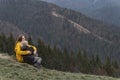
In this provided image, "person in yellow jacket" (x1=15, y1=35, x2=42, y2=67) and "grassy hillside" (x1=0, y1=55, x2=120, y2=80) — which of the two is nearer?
"grassy hillside" (x1=0, y1=55, x2=120, y2=80)

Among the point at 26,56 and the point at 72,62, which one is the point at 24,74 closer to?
the point at 26,56

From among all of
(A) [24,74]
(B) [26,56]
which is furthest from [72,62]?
(A) [24,74]

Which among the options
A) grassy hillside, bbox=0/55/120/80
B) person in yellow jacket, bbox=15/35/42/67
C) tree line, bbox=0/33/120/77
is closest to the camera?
grassy hillside, bbox=0/55/120/80

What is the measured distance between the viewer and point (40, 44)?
115188mm

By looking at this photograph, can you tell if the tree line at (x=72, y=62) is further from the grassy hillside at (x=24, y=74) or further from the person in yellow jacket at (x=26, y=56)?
the grassy hillside at (x=24, y=74)

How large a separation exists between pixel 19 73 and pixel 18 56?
4.00 metres

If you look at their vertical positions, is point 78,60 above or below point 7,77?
below

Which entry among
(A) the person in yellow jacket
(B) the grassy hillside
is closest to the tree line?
(A) the person in yellow jacket

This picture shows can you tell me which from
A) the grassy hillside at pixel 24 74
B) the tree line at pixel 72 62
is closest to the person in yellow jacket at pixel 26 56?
the grassy hillside at pixel 24 74

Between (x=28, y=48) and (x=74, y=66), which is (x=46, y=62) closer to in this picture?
(x=74, y=66)

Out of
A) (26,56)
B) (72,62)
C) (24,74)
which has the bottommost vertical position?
(72,62)

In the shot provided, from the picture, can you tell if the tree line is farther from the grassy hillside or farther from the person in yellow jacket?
the grassy hillside

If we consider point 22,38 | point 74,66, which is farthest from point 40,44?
point 22,38

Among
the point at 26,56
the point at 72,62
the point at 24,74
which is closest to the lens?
the point at 24,74
